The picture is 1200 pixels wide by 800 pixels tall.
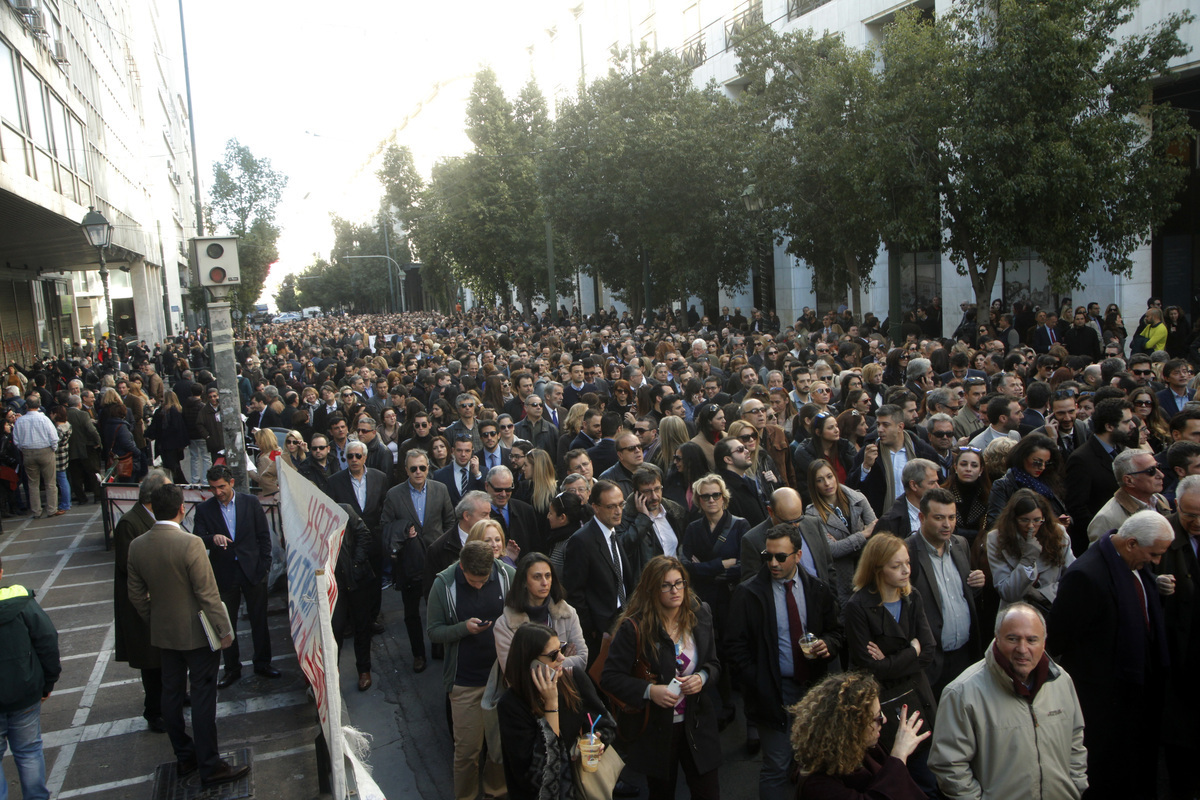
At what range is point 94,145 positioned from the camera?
83.5ft

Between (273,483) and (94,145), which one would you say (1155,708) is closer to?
(273,483)

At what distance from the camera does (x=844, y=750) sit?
11.5ft

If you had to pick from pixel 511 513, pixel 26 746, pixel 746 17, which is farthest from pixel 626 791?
pixel 746 17

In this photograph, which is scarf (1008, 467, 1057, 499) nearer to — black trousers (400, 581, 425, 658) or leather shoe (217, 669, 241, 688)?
black trousers (400, 581, 425, 658)

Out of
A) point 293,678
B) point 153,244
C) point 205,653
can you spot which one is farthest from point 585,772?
point 153,244

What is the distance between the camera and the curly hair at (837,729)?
349 cm

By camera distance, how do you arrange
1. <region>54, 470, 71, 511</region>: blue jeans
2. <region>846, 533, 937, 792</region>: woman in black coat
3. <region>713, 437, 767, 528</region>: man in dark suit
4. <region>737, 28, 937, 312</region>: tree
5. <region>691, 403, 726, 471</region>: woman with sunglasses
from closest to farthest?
<region>846, 533, 937, 792</region>: woman in black coat
<region>713, 437, 767, 528</region>: man in dark suit
<region>691, 403, 726, 471</region>: woman with sunglasses
<region>54, 470, 71, 511</region>: blue jeans
<region>737, 28, 937, 312</region>: tree

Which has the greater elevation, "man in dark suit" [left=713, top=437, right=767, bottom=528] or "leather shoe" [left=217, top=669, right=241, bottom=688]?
"man in dark suit" [left=713, top=437, right=767, bottom=528]

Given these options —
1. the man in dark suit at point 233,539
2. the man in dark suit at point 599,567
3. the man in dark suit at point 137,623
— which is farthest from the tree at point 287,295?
the man in dark suit at point 599,567

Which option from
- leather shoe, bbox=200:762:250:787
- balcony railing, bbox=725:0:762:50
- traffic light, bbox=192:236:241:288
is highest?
balcony railing, bbox=725:0:762:50

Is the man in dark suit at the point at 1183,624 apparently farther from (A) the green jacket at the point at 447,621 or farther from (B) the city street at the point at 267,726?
(A) the green jacket at the point at 447,621

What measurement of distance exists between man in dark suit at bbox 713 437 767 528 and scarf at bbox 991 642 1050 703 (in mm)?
3072

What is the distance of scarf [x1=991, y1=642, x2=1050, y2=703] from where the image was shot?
4.00 meters

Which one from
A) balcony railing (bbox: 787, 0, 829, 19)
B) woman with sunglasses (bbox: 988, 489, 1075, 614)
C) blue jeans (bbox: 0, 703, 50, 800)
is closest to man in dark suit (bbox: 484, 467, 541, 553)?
blue jeans (bbox: 0, 703, 50, 800)
